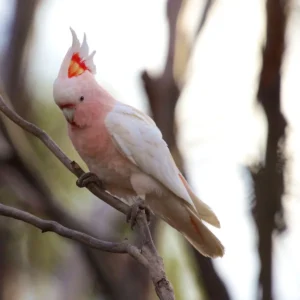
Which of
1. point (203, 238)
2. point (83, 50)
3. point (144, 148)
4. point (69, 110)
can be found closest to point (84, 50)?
point (83, 50)

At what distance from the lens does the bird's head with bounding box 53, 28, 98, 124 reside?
1.16m

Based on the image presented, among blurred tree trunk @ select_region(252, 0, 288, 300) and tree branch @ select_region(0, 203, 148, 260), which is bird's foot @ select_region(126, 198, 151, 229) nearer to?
tree branch @ select_region(0, 203, 148, 260)

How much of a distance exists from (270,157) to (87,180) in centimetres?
39

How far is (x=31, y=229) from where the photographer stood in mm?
2281

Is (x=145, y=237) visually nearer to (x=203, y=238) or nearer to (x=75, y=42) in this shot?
(x=203, y=238)

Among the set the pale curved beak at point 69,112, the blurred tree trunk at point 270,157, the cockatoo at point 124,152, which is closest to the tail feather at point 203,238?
the cockatoo at point 124,152

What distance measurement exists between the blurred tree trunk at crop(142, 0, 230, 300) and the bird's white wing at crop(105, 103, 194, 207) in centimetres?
21

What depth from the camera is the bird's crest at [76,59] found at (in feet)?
3.91

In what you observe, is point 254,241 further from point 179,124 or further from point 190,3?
point 190,3

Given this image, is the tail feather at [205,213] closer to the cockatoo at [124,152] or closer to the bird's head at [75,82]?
the cockatoo at [124,152]

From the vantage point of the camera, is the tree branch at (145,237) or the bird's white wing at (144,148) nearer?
the tree branch at (145,237)

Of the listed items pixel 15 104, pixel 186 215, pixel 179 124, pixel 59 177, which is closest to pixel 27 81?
pixel 15 104

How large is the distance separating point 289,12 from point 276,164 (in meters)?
0.35

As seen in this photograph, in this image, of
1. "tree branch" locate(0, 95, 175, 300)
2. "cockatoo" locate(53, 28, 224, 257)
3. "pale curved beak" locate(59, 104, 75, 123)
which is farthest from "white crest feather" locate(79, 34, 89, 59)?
"tree branch" locate(0, 95, 175, 300)
